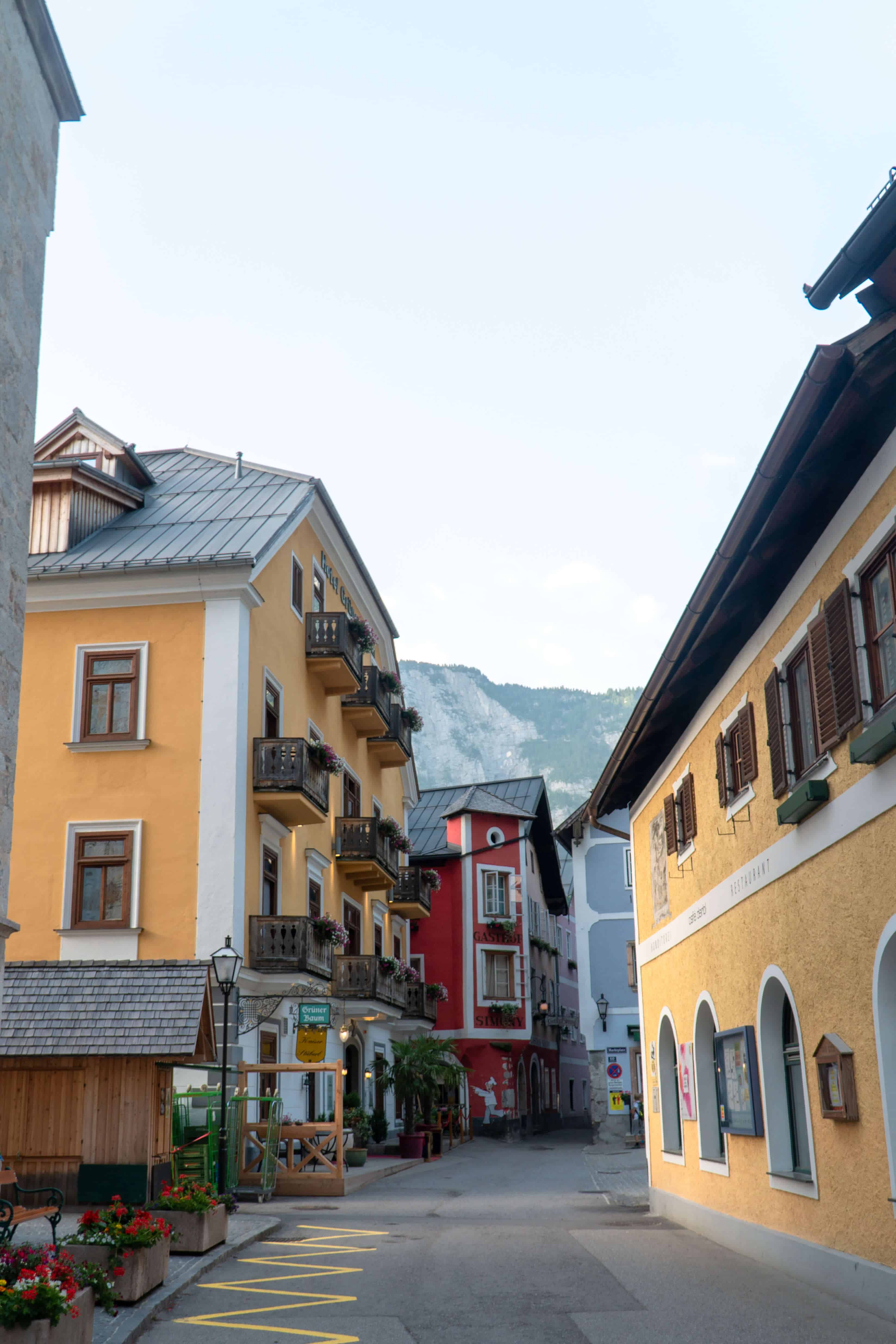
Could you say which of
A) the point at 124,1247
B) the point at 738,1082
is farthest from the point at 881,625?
the point at 124,1247

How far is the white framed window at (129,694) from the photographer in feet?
78.3

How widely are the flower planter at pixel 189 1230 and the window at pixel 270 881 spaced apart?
11654mm

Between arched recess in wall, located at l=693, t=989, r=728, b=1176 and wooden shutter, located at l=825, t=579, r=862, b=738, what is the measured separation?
20.9ft

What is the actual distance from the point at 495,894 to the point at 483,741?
143768 mm

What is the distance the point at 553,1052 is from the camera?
58000 mm

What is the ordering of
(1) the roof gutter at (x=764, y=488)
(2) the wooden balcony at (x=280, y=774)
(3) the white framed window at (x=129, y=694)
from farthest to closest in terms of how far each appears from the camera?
(2) the wooden balcony at (x=280, y=774) < (3) the white framed window at (x=129, y=694) < (1) the roof gutter at (x=764, y=488)

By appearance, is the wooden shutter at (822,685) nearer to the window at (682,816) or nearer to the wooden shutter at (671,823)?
the window at (682,816)

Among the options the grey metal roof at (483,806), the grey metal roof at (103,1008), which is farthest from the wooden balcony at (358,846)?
the grey metal roof at (483,806)

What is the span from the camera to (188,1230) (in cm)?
1327

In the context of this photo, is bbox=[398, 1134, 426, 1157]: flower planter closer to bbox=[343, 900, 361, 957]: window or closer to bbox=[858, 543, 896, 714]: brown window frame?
bbox=[343, 900, 361, 957]: window

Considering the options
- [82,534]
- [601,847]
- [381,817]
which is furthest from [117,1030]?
[601,847]

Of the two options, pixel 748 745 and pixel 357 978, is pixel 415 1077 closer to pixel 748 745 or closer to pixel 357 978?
pixel 357 978

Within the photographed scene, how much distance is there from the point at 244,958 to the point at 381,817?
43.7 feet

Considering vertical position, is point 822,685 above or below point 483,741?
below
